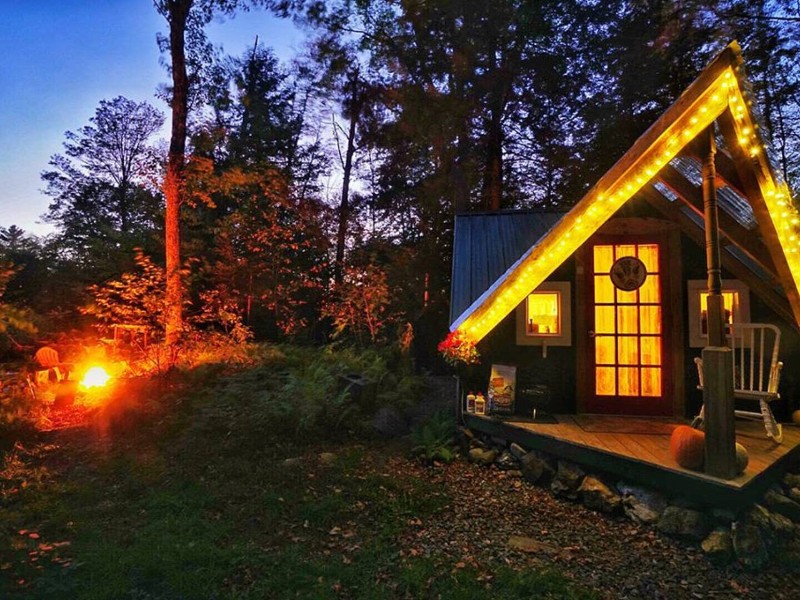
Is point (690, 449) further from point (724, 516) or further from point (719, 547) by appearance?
point (719, 547)

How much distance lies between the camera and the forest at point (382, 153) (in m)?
9.62

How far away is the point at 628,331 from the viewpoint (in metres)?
5.84

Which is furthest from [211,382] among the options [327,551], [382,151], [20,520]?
[382,151]

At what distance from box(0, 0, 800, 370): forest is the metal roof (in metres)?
3.65

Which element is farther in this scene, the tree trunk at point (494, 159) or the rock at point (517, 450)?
the tree trunk at point (494, 159)

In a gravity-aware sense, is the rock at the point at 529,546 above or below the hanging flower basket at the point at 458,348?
below

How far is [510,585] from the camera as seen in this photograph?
291 centimetres

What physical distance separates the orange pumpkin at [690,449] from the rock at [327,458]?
3.37 meters

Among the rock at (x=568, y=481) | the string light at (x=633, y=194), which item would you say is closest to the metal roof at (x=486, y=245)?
the string light at (x=633, y=194)

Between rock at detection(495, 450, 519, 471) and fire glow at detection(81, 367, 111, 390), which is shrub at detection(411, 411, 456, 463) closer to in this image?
rock at detection(495, 450, 519, 471)

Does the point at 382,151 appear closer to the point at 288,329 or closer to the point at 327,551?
the point at 288,329

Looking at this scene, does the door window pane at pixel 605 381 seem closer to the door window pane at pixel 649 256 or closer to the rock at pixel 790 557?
the door window pane at pixel 649 256

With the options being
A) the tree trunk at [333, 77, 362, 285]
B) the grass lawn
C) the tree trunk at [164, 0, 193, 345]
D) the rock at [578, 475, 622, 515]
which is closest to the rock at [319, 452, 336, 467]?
the grass lawn

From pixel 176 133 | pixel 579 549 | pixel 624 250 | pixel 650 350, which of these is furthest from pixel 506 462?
pixel 176 133
